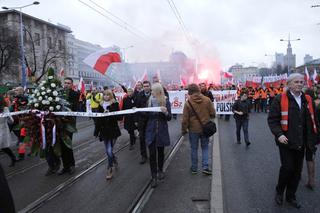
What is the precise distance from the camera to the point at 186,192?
17.1ft

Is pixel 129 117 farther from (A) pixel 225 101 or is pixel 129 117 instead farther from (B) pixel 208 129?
(A) pixel 225 101

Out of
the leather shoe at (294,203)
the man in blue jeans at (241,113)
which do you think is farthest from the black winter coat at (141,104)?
the man in blue jeans at (241,113)

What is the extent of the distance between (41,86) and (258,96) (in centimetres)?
1729

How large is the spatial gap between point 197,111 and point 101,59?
2.40 m

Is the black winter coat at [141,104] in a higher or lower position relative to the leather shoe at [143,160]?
higher

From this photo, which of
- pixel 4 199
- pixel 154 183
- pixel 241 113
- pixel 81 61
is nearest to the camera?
pixel 4 199

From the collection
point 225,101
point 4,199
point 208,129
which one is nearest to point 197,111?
point 208,129

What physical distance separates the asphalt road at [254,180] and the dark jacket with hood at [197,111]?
1.15 m

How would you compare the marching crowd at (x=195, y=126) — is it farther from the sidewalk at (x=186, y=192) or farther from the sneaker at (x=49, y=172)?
the sidewalk at (x=186, y=192)

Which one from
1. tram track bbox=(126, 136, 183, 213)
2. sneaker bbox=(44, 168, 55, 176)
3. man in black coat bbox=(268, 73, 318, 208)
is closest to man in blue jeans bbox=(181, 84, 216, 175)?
tram track bbox=(126, 136, 183, 213)

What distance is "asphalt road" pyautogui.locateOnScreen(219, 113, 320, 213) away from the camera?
4516mm

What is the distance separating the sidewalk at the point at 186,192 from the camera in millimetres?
4574

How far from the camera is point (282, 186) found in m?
4.55

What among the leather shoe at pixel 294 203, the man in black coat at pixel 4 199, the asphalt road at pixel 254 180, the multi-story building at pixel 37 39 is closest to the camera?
the man in black coat at pixel 4 199
